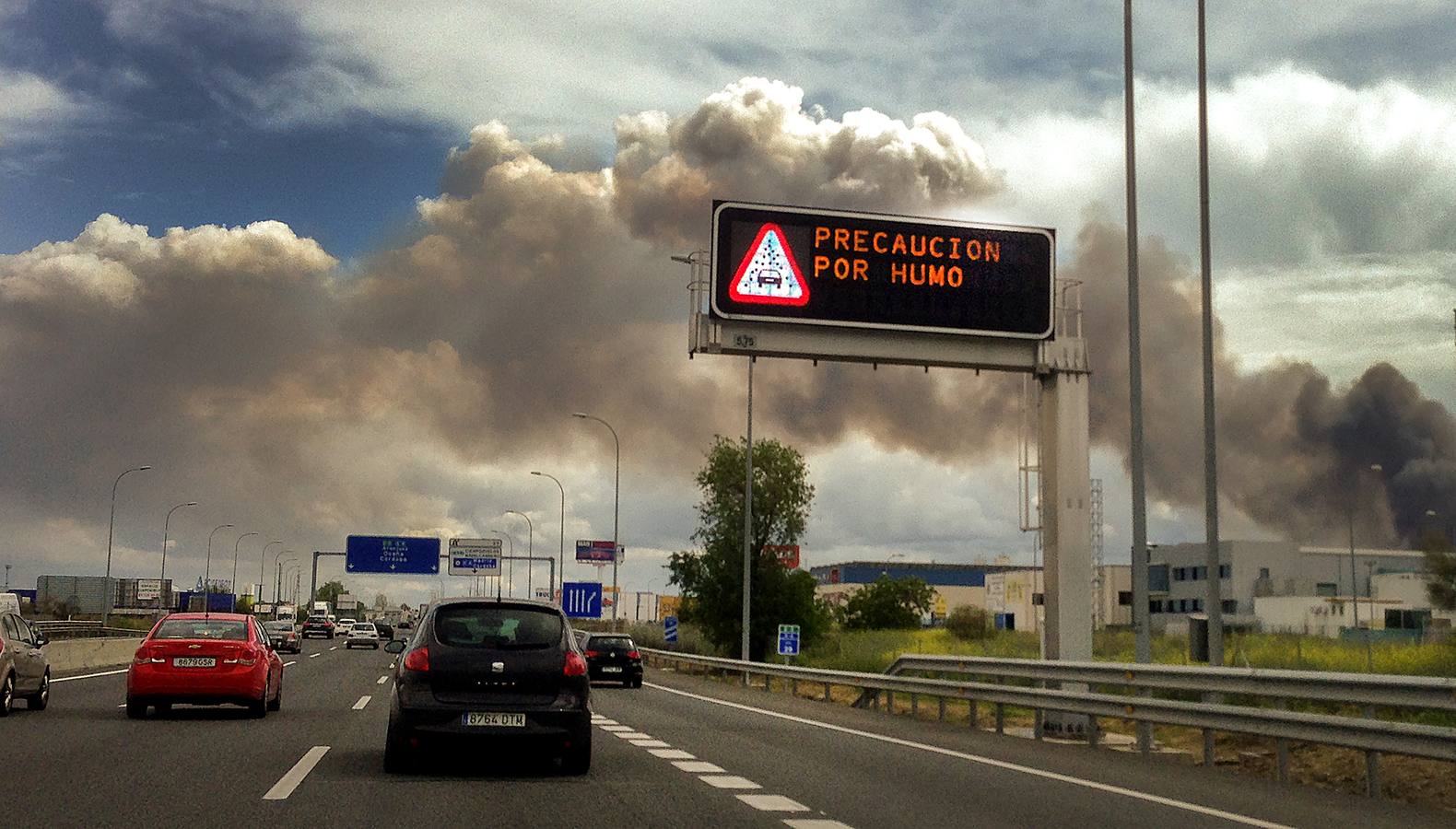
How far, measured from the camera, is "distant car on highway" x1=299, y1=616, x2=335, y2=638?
9888cm

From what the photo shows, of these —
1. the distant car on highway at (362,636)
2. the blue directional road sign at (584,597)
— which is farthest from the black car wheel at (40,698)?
the blue directional road sign at (584,597)

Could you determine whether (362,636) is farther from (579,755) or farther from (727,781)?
(727,781)

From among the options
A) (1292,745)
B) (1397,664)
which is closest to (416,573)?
(1397,664)

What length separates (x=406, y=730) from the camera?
500 inches

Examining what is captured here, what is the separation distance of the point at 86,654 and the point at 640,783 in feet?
108

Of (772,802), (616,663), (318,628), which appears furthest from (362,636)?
(772,802)

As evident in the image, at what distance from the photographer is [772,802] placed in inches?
441

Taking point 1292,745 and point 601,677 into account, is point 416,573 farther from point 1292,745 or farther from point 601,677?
point 1292,745

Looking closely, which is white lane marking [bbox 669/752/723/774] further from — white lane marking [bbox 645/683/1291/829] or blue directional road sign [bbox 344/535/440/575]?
blue directional road sign [bbox 344/535/440/575]

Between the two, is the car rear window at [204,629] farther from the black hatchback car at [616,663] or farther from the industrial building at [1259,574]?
the industrial building at [1259,574]

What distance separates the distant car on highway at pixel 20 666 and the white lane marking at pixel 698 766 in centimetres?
1048

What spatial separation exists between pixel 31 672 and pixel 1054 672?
45.5ft

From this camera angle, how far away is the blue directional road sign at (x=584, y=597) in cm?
8050

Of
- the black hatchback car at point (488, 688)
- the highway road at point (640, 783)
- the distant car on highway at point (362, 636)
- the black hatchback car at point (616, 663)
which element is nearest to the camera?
the highway road at point (640, 783)
